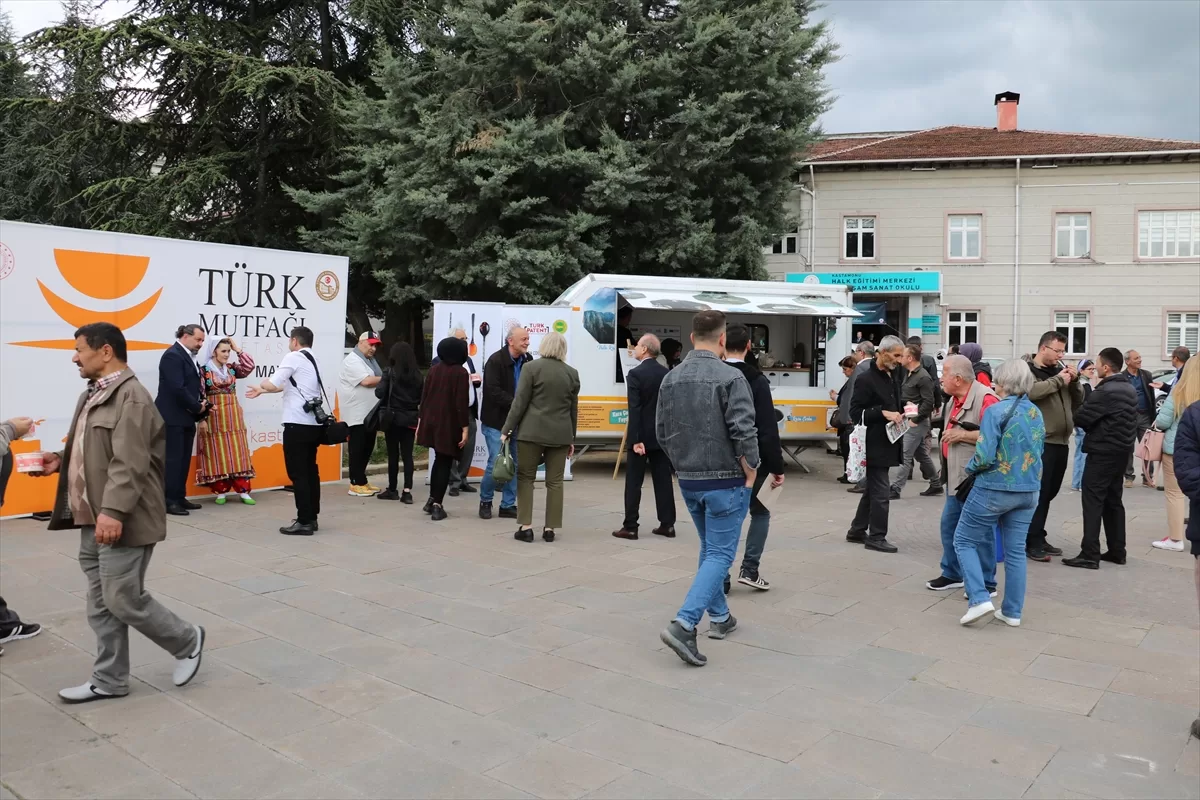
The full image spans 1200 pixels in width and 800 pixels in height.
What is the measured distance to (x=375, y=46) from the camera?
20.8 metres

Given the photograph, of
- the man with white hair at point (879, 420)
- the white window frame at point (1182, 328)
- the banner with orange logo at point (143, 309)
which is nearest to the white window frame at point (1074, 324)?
the white window frame at point (1182, 328)

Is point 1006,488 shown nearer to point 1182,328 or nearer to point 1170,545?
point 1170,545

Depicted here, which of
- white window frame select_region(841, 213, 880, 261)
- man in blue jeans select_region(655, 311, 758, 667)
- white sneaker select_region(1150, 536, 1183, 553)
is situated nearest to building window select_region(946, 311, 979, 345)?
white window frame select_region(841, 213, 880, 261)

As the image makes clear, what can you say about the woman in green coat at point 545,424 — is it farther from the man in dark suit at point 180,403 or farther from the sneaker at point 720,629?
the man in dark suit at point 180,403

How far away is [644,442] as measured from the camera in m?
8.70

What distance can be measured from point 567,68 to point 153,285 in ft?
35.8

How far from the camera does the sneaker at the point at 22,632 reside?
17.7ft

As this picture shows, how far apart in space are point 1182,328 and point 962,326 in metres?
6.66

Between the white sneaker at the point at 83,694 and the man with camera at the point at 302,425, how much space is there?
3.86 meters

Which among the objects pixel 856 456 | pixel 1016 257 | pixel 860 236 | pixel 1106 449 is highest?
pixel 860 236

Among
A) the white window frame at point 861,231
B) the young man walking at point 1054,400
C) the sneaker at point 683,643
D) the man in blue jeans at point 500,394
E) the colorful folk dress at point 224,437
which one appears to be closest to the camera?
the sneaker at point 683,643

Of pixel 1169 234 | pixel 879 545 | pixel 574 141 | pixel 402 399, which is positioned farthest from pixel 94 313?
pixel 1169 234

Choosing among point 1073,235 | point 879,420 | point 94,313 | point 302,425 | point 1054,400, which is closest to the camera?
point 1054,400

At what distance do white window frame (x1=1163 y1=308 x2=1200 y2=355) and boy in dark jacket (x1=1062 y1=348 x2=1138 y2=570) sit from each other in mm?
25872
